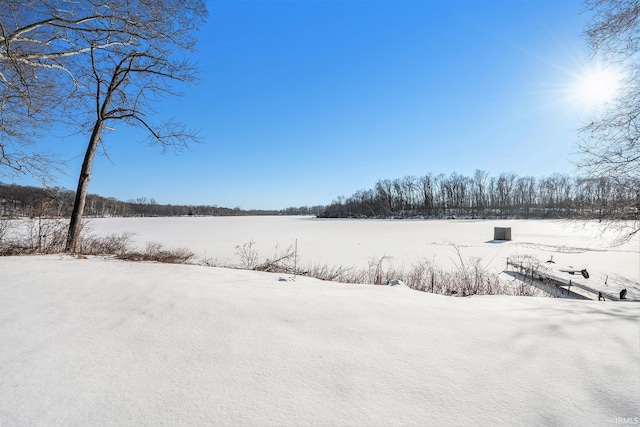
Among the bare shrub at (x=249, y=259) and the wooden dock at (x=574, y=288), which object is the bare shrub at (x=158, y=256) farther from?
the wooden dock at (x=574, y=288)

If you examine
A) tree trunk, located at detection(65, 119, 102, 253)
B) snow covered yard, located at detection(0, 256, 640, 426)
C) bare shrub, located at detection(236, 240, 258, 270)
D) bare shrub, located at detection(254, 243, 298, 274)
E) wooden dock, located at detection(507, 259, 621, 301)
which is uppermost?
tree trunk, located at detection(65, 119, 102, 253)

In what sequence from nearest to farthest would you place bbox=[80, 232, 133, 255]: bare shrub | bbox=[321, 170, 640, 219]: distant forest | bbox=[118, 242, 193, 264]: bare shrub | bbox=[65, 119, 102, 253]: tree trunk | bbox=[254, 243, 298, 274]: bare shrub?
bbox=[118, 242, 193, 264]: bare shrub → bbox=[65, 119, 102, 253]: tree trunk → bbox=[80, 232, 133, 255]: bare shrub → bbox=[254, 243, 298, 274]: bare shrub → bbox=[321, 170, 640, 219]: distant forest

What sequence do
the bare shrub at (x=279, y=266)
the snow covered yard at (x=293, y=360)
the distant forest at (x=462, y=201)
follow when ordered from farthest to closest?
the distant forest at (x=462, y=201)
the bare shrub at (x=279, y=266)
the snow covered yard at (x=293, y=360)

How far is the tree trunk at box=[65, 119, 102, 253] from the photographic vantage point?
244 inches

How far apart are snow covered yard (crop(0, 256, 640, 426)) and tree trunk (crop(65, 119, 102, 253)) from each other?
399 centimetres

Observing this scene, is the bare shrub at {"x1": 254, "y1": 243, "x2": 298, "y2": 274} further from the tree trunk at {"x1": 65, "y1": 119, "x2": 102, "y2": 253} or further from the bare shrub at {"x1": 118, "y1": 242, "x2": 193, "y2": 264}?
the tree trunk at {"x1": 65, "y1": 119, "x2": 102, "y2": 253}

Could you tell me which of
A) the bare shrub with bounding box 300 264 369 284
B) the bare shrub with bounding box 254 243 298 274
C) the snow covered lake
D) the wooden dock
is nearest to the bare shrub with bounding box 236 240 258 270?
the bare shrub with bounding box 254 243 298 274

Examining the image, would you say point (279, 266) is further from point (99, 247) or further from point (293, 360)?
point (293, 360)

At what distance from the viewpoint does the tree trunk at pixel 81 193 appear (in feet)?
20.3

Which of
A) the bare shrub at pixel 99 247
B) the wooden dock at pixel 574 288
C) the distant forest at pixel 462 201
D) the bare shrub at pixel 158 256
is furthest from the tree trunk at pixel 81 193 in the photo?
the distant forest at pixel 462 201

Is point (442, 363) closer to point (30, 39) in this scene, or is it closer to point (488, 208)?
point (30, 39)

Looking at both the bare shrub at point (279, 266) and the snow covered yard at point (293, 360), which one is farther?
the bare shrub at point (279, 266)

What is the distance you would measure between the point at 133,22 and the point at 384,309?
582 centimetres

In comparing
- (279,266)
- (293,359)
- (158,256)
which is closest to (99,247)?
(158,256)
